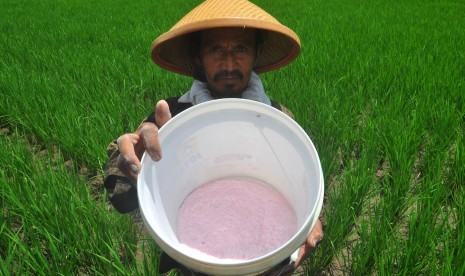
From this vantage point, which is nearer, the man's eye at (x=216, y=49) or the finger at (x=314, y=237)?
the finger at (x=314, y=237)

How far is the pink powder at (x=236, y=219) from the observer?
38.0 inches

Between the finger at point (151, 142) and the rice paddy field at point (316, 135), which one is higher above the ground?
the finger at point (151, 142)

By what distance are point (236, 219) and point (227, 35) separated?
594mm

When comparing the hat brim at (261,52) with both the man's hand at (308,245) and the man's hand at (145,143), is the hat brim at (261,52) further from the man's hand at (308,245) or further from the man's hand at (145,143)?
the man's hand at (308,245)

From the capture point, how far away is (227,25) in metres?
1.01

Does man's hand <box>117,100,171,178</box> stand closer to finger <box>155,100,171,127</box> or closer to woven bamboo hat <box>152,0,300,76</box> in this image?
finger <box>155,100,171,127</box>

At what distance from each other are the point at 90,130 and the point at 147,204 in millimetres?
1031

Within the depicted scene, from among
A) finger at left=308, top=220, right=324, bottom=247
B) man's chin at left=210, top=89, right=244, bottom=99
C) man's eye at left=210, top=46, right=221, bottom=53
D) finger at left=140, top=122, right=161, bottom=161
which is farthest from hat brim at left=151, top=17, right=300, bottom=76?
finger at left=308, top=220, right=324, bottom=247

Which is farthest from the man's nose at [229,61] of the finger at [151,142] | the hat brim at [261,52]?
the finger at [151,142]

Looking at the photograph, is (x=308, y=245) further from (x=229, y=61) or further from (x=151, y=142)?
(x=229, y=61)

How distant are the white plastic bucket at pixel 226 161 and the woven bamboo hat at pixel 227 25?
0.23m

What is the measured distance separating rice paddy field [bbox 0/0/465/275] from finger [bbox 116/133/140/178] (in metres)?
0.25

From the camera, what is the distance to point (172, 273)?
3.76ft

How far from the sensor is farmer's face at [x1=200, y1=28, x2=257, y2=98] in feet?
4.14
